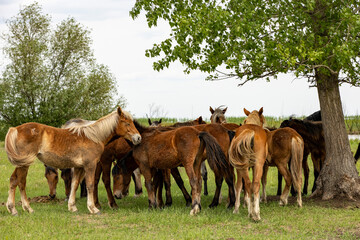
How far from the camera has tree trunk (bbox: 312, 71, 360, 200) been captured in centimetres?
1216

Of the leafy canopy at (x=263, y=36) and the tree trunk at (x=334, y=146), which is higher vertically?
the leafy canopy at (x=263, y=36)

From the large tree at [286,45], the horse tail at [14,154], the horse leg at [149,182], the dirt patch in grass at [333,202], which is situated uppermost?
the large tree at [286,45]

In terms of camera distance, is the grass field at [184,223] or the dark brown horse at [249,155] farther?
the dark brown horse at [249,155]

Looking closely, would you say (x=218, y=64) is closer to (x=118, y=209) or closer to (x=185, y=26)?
(x=185, y=26)

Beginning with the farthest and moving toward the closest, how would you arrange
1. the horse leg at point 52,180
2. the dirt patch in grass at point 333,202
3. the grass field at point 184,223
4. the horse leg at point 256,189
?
the horse leg at point 52,180 < the dirt patch in grass at point 333,202 < the horse leg at point 256,189 < the grass field at point 184,223

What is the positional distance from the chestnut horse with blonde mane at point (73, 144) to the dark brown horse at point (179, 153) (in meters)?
0.45

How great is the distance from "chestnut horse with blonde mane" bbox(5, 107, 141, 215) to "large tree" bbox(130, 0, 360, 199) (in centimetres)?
238

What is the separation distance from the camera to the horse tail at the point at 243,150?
9.44 meters

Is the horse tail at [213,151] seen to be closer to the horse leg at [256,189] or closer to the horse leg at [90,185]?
the horse leg at [256,189]

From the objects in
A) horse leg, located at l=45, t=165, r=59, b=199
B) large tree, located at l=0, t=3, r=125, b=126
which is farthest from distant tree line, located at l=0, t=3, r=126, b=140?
horse leg, located at l=45, t=165, r=59, b=199

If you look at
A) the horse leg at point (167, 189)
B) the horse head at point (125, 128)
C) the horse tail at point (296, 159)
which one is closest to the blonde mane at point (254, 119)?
the horse tail at point (296, 159)

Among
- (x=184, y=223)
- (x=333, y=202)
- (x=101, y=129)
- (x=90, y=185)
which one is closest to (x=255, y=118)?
(x=333, y=202)

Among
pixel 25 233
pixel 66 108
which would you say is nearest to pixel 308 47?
pixel 25 233

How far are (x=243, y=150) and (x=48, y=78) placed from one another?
87.4 feet
